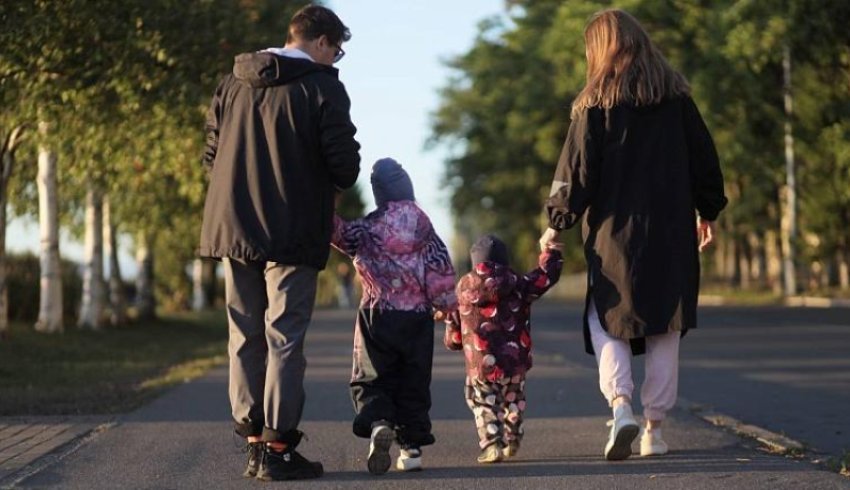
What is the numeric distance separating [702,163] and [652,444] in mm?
1349

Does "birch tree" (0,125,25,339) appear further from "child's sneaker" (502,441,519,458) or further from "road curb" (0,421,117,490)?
"child's sneaker" (502,441,519,458)

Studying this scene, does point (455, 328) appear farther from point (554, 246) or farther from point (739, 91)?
point (739, 91)

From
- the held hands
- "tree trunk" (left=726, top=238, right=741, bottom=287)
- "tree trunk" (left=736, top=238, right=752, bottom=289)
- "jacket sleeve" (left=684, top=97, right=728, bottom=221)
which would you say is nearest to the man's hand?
the held hands

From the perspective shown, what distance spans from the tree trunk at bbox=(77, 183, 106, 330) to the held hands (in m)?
20.0

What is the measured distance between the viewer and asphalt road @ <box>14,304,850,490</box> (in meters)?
7.00

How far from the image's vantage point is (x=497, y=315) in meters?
8.16

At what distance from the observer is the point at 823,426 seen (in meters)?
9.52

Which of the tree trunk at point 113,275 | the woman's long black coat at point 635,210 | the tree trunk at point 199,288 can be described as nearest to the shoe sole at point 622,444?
the woman's long black coat at point 635,210

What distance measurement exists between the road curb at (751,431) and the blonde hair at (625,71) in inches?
71.3

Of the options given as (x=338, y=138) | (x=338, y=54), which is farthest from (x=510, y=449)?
(x=338, y=54)

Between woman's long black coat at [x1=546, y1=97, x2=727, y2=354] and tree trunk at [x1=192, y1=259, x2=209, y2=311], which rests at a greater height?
woman's long black coat at [x1=546, y1=97, x2=727, y2=354]

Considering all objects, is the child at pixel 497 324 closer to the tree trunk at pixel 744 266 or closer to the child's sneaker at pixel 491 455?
the child's sneaker at pixel 491 455

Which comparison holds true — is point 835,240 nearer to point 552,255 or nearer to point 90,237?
point 90,237

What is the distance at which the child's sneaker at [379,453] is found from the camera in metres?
7.19
